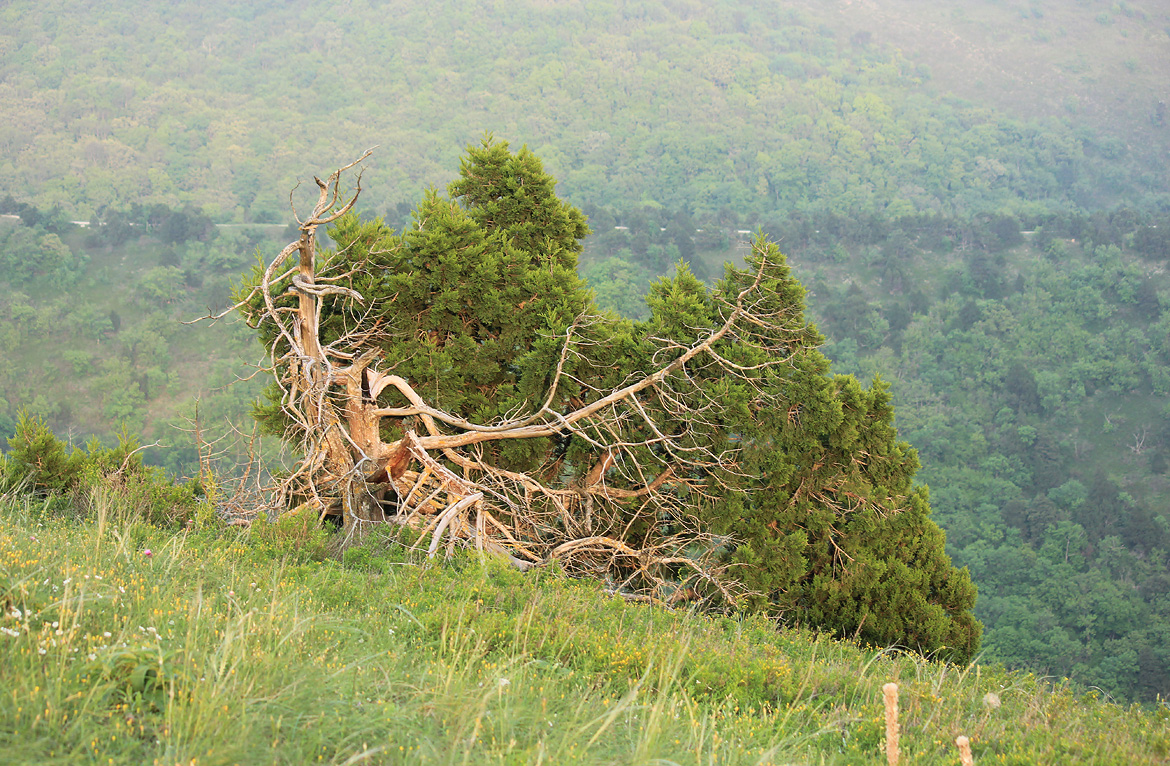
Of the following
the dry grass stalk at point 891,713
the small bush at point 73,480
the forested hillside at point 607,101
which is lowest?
the small bush at point 73,480

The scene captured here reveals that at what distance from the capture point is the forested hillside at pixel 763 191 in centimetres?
5675

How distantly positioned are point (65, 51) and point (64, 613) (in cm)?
17844

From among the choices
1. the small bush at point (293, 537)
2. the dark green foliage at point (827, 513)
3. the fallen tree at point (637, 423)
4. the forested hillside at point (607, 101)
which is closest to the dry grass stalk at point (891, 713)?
the small bush at point (293, 537)

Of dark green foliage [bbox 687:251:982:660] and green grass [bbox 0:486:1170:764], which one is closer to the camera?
green grass [bbox 0:486:1170:764]

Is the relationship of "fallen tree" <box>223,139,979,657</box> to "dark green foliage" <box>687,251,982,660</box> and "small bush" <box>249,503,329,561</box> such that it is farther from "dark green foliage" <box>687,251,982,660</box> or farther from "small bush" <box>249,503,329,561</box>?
"small bush" <box>249,503,329,561</box>

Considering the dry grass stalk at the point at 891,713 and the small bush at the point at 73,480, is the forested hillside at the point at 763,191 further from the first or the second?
the dry grass stalk at the point at 891,713

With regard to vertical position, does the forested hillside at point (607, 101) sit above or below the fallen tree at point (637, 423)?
above

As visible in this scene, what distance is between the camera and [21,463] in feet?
24.0

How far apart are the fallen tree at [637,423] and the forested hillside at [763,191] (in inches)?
88.8

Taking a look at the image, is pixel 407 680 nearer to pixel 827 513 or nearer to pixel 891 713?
pixel 891 713

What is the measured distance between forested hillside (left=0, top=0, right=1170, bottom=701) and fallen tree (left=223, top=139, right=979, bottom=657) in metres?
2.26

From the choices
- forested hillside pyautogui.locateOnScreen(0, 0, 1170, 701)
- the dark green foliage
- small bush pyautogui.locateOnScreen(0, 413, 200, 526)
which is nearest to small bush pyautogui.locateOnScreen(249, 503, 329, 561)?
small bush pyautogui.locateOnScreen(0, 413, 200, 526)

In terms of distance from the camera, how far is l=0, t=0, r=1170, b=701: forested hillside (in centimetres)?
5675

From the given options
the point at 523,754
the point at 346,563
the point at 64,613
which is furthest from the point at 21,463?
the point at 523,754
